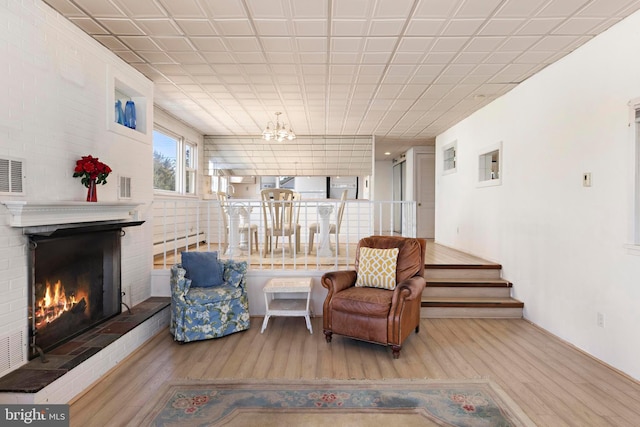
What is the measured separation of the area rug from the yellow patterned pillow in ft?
3.54

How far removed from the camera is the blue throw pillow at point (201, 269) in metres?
3.57

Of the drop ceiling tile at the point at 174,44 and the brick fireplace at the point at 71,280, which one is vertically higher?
the drop ceiling tile at the point at 174,44

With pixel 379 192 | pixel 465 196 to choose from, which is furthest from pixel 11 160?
pixel 379 192

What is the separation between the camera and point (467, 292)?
14.1 feet

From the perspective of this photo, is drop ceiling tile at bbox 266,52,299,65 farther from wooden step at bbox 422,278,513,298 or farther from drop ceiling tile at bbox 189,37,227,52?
wooden step at bbox 422,278,513,298

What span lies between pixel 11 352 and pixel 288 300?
2.41 meters

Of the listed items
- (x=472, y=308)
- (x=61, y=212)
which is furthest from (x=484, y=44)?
(x=61, y=212)

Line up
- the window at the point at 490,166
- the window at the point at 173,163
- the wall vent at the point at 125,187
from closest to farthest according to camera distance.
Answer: the wall vent at the point at 125,187
the window at the point at 490,166
the window at the point at 173,163

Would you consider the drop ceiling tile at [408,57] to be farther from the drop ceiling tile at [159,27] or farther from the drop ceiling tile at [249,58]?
the drop ceiling tile at [159,27]

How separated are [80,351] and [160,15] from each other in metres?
2.63

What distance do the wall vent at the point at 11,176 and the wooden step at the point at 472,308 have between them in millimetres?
3985

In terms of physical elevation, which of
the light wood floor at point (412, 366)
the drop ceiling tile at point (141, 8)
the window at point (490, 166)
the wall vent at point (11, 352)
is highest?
the drop ceiling tile at point (141, 8)

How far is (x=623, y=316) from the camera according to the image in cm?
266

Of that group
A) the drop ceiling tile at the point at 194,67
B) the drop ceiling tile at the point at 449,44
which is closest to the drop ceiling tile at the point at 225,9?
the drop ceiling tile at the point at 194,67
